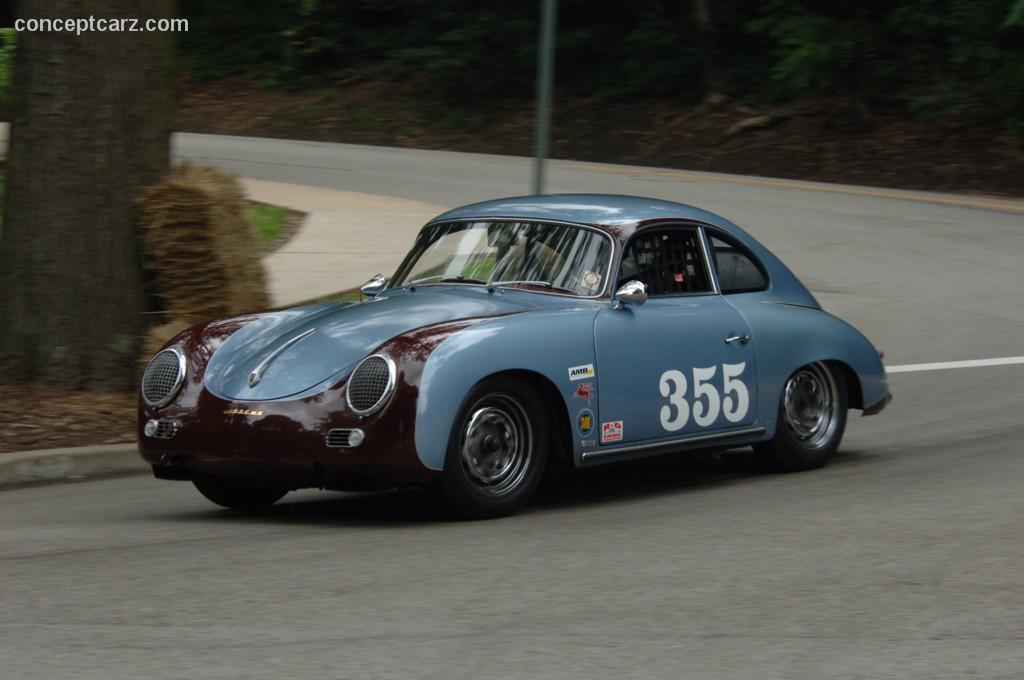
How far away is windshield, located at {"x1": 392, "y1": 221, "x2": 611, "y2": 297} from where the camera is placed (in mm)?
8055

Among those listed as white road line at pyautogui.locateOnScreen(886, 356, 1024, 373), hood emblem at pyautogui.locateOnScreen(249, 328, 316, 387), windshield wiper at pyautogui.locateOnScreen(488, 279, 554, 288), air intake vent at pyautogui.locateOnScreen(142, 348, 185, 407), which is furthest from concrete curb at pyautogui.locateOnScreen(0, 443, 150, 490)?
white road line at pyautogui.locateOnScreen(886, 356, 1024, 373)

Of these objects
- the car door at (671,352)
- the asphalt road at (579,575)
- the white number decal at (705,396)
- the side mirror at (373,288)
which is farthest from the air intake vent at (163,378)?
the white number decal at (705,396)

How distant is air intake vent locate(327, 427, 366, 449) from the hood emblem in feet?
1.75

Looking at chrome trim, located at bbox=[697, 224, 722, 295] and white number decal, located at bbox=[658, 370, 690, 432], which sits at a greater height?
chrome trim, located at bbox=[697, 224, 722, 295]

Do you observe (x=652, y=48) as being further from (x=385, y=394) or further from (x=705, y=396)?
(x=385, y=394)

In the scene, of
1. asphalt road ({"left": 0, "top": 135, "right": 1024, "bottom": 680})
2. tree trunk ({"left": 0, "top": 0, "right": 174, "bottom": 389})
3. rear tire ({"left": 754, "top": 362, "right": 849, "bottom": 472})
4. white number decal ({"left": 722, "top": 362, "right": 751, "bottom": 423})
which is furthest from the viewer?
tree trunk ({"left": 0, "top": 0, "right": 174, "bottom": 389})

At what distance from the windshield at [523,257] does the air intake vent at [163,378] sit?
1457mm

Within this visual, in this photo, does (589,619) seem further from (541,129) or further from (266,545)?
(541,129)

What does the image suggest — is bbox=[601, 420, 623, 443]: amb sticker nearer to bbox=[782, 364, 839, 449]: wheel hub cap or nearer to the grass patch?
bbox=[782, 364, 839, 449]: wheel hub cap

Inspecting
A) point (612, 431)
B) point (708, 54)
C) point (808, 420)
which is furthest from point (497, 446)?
point (708, 54)

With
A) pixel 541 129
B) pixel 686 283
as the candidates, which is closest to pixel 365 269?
pixel 541 129

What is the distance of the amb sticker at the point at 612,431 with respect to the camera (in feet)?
25.3

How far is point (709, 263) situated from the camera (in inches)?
339

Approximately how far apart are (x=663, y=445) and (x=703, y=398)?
1.15ft
